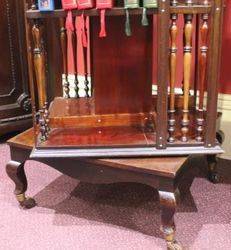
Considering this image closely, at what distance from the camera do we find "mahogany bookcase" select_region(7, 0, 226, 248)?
1.22 meters

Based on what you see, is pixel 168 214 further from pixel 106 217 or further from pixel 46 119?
pixel 46 119

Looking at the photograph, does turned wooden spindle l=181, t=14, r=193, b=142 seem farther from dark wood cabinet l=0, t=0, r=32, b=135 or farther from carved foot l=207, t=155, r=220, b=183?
dark wood cabinet l=0, t=0, r=32, b=135

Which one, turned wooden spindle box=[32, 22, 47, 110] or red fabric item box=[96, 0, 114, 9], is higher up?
red fabric item box=[96, 0, 114, 9]

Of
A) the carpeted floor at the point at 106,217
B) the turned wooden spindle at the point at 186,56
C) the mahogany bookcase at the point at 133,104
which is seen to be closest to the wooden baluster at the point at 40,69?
the mahogany bookcase at the point at 133,104

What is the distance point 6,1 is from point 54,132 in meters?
0.81

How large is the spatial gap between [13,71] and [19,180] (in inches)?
28.4

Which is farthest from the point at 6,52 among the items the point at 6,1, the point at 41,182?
the point at 41,182

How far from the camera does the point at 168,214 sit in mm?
1229

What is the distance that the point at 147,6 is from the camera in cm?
121

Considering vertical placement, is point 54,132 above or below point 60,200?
above

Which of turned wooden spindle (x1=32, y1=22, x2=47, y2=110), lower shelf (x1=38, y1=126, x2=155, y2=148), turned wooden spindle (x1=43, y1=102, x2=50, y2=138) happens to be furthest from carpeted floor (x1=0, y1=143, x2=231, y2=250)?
turned wooden spindle (x1=32, y1=22, x2=47, y2=110)

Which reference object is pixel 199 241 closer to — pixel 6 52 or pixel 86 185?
pixel 86 185

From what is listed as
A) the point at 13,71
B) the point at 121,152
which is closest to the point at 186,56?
the point at 121,152

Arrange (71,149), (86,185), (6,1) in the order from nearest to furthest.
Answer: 1. (71,149)
2. (86,185)
3. (6,1)
